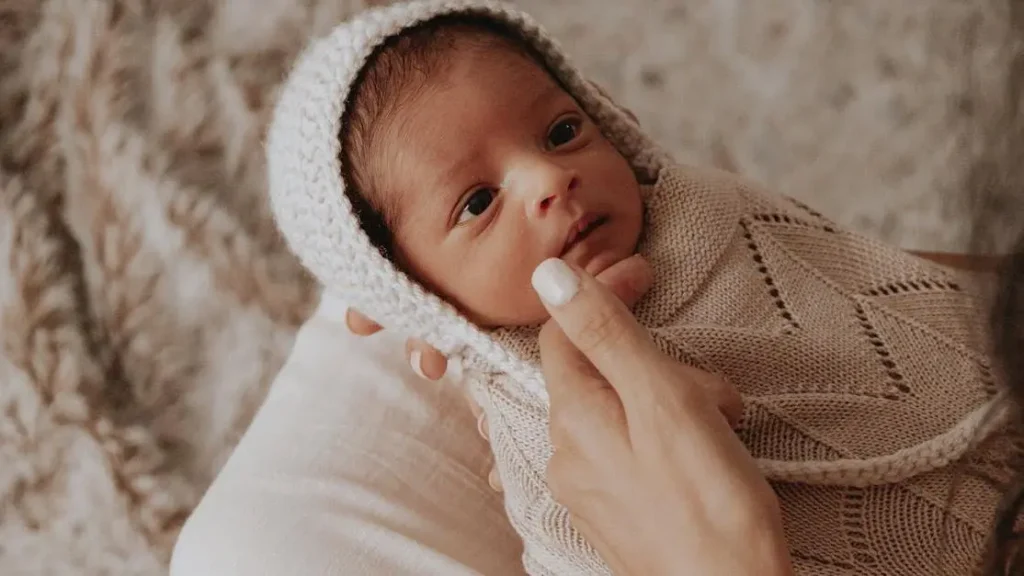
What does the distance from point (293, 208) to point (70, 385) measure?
0.60 metres

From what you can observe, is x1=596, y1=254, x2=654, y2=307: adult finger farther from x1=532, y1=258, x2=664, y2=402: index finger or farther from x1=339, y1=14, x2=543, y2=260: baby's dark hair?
x1=339, y1=14, x2=543, y2=260: baby's dark hair

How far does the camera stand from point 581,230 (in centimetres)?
80

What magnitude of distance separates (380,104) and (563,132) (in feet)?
0.56

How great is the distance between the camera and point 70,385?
4.16 ft

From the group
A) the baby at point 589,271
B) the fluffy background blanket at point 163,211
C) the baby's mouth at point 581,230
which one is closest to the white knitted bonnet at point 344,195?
the baby at point 589,271

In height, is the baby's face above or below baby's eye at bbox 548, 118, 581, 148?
below

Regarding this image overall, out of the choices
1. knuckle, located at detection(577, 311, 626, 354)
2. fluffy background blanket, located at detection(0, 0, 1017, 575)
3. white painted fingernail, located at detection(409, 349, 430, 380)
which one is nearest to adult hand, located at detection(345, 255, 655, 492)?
white painted fingernail, located at detection(409, 349, 430, 380)

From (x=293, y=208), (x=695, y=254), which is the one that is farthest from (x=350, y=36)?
(x=695, y=254)

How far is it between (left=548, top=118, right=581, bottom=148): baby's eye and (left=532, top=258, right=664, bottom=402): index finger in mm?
206

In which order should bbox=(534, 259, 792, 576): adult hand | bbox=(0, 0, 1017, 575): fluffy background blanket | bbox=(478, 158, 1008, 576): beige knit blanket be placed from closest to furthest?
bbox=(534, 259, 792, 576): adult hand → bbox=(478, 158, 1008, 576): beige knit blanket → bbox=(0, 0, 1017, 575): fluffy background blanket

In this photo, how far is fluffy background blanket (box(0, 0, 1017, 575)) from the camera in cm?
126

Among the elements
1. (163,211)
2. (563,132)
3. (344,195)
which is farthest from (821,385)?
(163,211)

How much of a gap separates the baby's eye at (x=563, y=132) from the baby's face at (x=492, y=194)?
19 mm

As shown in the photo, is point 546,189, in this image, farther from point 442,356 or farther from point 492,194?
point 442,356
